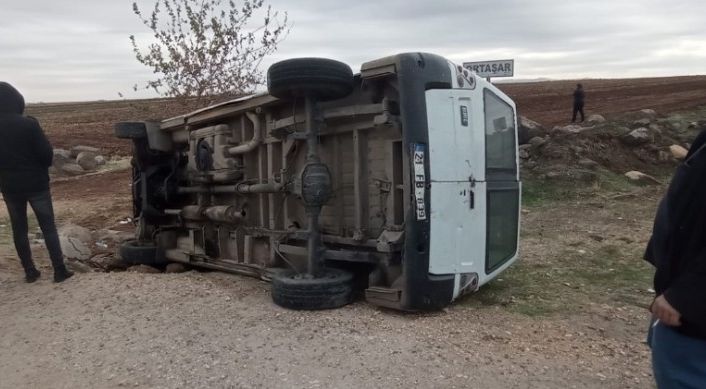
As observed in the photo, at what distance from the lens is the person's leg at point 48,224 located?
570 cm

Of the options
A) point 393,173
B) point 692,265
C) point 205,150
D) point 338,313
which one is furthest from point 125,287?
point 692,265

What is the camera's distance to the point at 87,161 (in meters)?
18.3

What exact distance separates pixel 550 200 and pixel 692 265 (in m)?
10.0

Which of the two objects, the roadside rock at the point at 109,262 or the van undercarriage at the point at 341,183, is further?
the roadside rock at the point at 109,262

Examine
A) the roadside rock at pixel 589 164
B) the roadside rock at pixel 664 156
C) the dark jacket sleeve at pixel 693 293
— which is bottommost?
the dark jacket sleeve at pixel 693 293

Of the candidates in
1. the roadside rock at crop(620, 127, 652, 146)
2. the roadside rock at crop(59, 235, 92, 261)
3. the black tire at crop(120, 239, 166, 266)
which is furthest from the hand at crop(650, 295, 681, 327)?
the roadside rock at crop(620, 127, 652, 146)

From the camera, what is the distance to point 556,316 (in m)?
4.81

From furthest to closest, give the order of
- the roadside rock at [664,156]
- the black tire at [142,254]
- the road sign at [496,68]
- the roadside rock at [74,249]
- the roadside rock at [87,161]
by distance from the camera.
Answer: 1. the roadside rock at [87,161]
2. the roadside rock at [664,156]
3. the road sign at [496,68]
4. the roadside rock at [74,249]
5. the black tire at [142,254]

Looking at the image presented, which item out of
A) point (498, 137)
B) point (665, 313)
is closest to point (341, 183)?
point (498, 137)

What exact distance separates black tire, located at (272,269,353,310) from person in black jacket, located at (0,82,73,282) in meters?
2.41

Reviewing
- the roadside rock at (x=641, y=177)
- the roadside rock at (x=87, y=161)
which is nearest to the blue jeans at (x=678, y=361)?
the roadside rock at (x=641, y=177)

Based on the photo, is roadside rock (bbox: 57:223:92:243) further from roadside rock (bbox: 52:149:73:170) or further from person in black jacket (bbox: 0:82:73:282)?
roadside rock (bbox: 52:149:73:170)

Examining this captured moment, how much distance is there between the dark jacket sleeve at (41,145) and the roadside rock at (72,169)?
41.2 feet

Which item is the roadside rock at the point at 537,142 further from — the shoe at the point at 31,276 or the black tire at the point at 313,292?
the shoe at the point at 31,276
